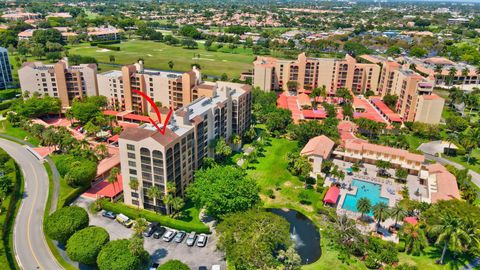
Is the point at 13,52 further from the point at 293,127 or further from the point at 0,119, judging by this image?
the point at 293,127

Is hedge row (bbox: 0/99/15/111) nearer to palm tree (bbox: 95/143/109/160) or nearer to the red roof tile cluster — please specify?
palm tree (bbox: 95/143/109/160)

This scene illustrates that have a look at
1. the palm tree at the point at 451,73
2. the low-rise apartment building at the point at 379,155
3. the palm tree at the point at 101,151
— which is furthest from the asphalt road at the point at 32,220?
the palm tree at the point at 451,73

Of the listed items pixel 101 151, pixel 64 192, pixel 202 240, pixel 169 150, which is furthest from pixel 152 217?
pixel 101 151

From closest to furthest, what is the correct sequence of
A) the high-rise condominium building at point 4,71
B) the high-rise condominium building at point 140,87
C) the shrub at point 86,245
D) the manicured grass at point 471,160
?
the shrub at point 86,245
the manicured grass at point 471,160
the high-rise condominium building at point 140,87
the high-rise condominium building at point 4,71

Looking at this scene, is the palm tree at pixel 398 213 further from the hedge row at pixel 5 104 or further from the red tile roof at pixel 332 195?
the hedge row at pixel 5 104

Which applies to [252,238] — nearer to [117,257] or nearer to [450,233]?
[117,257]

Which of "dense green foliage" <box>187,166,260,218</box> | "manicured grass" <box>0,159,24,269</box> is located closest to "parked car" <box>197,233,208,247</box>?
"dense green foliage" <box>187,166,260,218</box>
